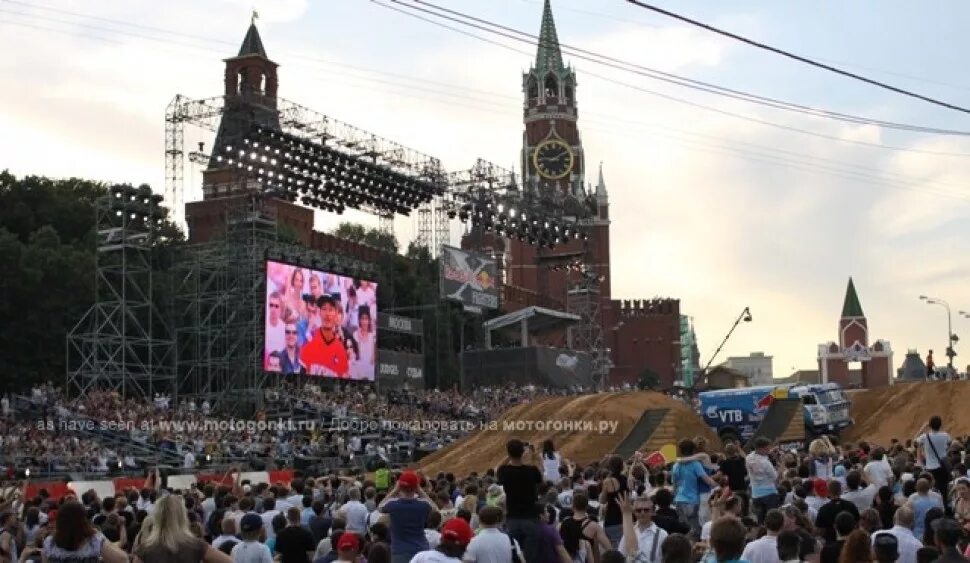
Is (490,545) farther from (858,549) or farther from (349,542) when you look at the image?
(858,549)

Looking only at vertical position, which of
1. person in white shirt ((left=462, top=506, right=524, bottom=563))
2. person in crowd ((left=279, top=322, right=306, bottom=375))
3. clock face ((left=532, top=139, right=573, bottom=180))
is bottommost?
person in white shirt ((left=462, top=506, right=524, bottom=563))

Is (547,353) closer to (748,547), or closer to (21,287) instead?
(21,287)

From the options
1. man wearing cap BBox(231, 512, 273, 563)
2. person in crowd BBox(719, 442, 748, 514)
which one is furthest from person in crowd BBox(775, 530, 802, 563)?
person in crowd BBox(719, 442, 748, 514)

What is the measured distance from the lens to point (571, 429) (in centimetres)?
4403

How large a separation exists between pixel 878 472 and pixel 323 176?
1816 inches

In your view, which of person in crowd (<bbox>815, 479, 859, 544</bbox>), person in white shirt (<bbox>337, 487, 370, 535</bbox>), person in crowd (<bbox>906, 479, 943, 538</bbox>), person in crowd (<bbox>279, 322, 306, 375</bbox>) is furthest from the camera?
person in crowd (<bbox>279, 322, 306, 375</bbox>)

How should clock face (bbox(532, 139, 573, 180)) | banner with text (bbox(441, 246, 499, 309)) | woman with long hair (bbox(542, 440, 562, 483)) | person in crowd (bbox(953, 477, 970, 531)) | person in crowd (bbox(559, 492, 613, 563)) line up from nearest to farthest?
person in crowd (bbox(559, 492, 613, 563)) < person in crowd (bbox(953, 477, 970, 531)) < woman with long hair (bbox(542, 440, 562, 483)) < banner with text (bbox(441, 246, 499, 309)) < clock face (bbox(532, 139, 573, 180))

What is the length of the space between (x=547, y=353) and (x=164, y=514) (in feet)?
223

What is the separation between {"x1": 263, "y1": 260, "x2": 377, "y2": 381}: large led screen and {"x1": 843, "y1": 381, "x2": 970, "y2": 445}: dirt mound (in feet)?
70.2

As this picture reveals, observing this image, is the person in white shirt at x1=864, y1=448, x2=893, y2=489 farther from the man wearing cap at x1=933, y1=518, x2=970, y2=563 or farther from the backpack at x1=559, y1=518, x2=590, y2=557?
the man wearing cap at x1=933, y1=518, x2=970, y2=563

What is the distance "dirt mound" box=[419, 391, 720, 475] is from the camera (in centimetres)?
4178

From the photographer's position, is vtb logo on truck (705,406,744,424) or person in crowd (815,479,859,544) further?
vtb logo on truck (705,406,744,424)

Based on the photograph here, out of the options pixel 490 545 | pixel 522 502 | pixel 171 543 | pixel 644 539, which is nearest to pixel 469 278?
pixel 522 502

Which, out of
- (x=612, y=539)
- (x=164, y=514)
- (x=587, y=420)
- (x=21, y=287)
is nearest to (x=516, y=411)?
(x=587, y=420)
